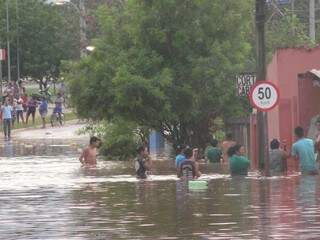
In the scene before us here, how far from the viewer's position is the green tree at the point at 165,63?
32.7 metres

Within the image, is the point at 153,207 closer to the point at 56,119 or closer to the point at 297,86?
the point at 297,86

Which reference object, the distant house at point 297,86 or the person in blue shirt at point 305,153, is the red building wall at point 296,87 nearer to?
the distant house at point 297,86

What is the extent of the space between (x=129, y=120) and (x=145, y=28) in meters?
2.94

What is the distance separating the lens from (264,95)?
80.7 ft

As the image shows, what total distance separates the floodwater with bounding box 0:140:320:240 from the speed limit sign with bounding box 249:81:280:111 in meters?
1.71

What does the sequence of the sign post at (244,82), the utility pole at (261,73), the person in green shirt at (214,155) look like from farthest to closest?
the person in green shirt at (214,155) < the sign post at (244,82) < the utility pole at (261,73)

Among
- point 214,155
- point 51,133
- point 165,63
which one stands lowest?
point 214,155

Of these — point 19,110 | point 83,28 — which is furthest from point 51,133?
point 83,28

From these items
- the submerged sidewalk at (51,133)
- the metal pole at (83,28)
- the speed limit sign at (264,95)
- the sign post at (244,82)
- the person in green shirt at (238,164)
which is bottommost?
the person in green shirt at (238,164)

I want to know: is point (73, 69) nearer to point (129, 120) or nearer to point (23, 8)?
point (129, 120)

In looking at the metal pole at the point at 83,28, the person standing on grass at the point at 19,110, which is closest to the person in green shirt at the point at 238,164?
the person standing on grass at the point at 19,110

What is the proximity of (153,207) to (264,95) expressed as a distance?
7467 mm

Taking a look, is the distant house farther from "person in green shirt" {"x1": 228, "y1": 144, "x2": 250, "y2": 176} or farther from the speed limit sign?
the speed limit sign

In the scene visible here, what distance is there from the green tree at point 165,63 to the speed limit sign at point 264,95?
787cm
